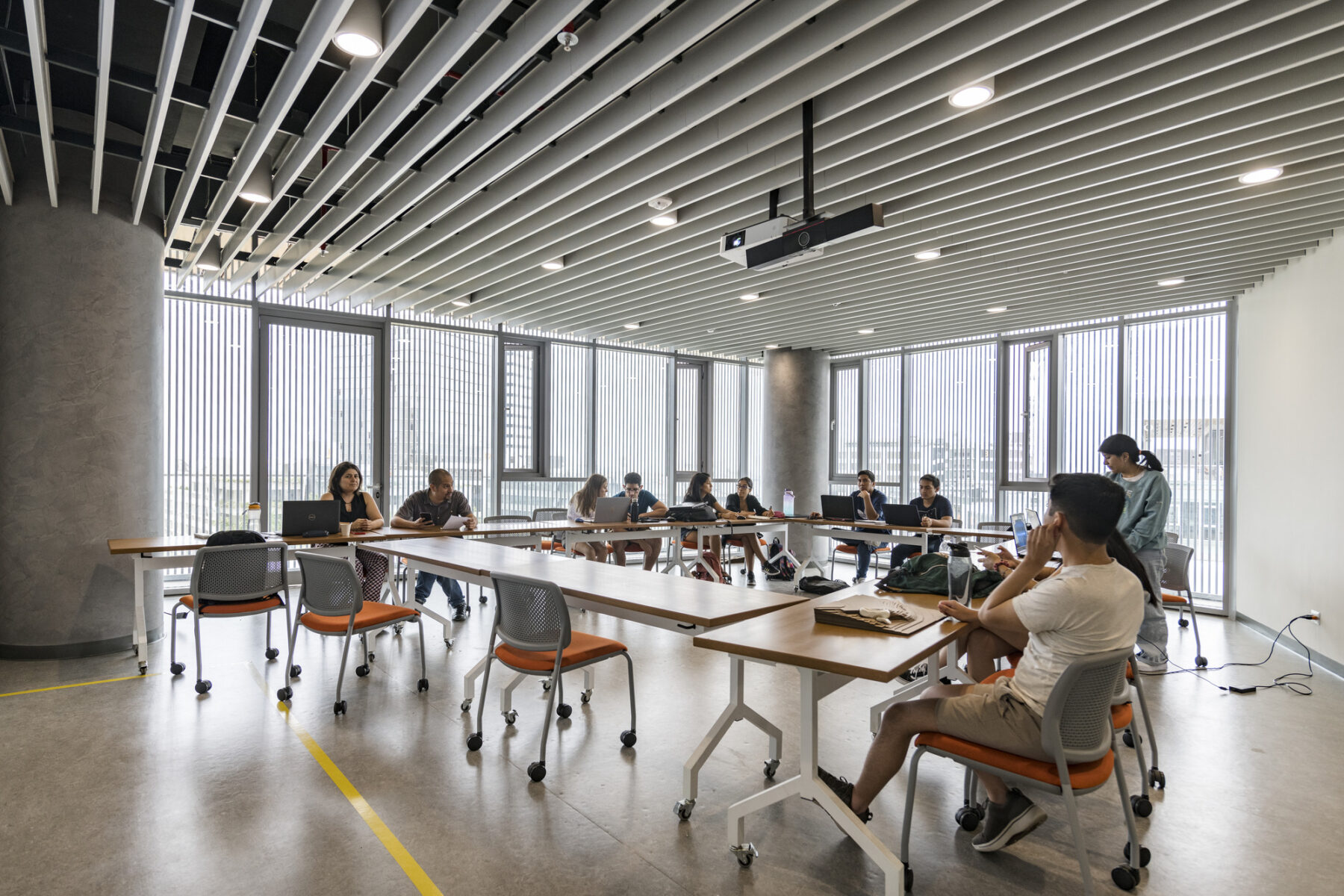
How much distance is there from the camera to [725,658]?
17.7 feet

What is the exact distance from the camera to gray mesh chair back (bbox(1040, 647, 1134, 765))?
87.0 inches

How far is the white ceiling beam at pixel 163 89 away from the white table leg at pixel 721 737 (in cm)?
361

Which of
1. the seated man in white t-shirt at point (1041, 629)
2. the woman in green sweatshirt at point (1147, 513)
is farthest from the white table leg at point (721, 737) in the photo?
the woman in green sweatshirt at point (1147, 513)

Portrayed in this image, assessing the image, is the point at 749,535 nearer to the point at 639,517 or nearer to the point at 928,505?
the point at 639,517

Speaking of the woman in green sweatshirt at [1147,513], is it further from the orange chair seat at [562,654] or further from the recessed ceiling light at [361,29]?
the recessed ceiling light at [361,29]

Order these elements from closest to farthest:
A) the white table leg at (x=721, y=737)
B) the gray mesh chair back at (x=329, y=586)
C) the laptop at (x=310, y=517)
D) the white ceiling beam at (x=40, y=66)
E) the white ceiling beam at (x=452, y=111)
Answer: the white table leg at (x=721, y=737)
the white ceiling beam at (x=40, y=66)
the white ceiling beam at (x=452, y=111)
the gray mesh chair back at (x=329, y=586)
the laptop at (x=310, y=517)

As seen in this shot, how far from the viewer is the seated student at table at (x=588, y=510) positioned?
26.2 feet

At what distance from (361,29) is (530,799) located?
3424 millimetres

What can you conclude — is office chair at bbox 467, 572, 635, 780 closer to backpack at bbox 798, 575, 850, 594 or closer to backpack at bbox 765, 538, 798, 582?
backpack at bbox 798, 575, 850, 594

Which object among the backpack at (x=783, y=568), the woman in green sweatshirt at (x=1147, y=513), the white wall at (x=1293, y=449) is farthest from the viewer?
the backpack at (x=783, y=568)

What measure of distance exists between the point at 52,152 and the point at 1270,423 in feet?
32.2

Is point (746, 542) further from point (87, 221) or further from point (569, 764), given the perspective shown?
point (87, 221)

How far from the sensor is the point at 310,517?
5840 mm

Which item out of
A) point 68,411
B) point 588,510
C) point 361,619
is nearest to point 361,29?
point 361,619
